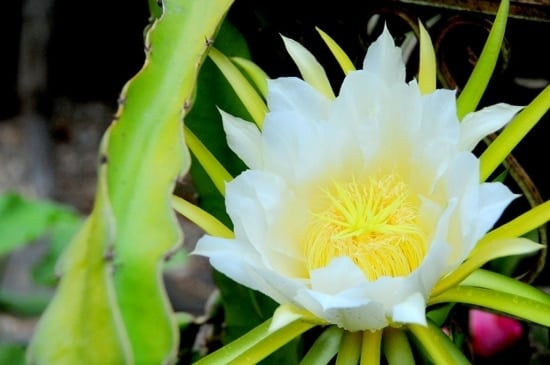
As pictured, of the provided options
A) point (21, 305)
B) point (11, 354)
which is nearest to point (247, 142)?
point (11, 354)

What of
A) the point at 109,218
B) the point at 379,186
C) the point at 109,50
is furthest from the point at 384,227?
the point at 109,50

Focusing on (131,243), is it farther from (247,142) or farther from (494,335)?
(494,335)

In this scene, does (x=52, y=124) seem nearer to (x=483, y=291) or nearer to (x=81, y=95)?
(x=81, y=95)

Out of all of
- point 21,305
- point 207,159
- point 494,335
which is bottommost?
point 21,305

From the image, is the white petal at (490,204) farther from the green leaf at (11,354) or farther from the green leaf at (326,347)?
the green leaf at (11,354)

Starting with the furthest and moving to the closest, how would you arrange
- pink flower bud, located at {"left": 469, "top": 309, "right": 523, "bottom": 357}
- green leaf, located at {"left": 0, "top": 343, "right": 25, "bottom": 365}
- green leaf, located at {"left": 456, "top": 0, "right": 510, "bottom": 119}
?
1. green leaf, located at {"left": 0, "top": 343, "right": 25, "bottom": 365}
2. pink flower bud, located at {"left": 469, "top": 309, "right": 523, "bottom": 357}
3. green leaf, located at {"left": 456, "top": 0, "right": 510, "bottom": 119}

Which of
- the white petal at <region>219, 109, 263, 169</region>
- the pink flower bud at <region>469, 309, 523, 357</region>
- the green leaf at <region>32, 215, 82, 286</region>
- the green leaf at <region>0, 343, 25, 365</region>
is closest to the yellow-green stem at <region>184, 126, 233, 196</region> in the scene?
the white petal at <region>219, 109, 263, 169</region>

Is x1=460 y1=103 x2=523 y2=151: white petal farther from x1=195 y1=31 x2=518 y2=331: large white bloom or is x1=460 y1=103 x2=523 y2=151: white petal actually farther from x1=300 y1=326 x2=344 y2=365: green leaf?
x1=300 y1=326 x2=344 y2=365: green leaf
